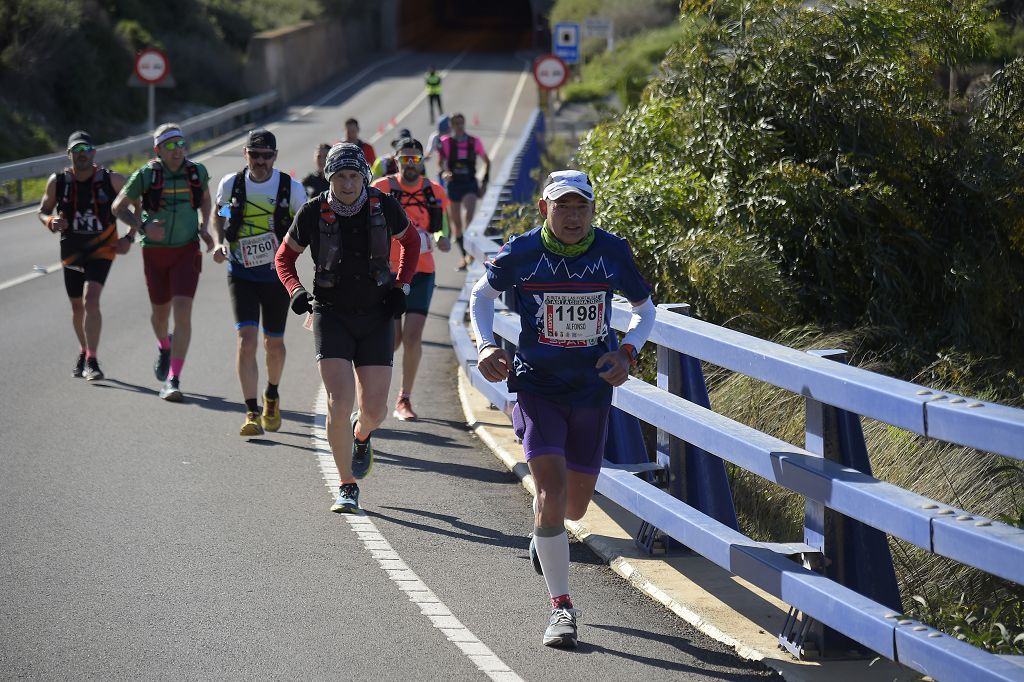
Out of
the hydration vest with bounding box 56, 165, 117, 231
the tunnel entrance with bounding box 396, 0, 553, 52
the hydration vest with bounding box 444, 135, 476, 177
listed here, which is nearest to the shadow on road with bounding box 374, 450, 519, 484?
the hydration vest with bounding box 56, 165, 117, 231

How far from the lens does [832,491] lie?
5.23 m

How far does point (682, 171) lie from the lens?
11992 mm

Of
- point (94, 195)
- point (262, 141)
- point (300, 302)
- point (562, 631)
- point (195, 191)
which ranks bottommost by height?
point (562, 631)

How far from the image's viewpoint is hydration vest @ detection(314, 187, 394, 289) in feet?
25.5

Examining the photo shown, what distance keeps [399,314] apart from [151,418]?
3.31 m

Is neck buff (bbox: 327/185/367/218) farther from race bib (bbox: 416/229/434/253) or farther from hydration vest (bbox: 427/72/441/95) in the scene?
hydration vest (bbox: 427/72/441/95)

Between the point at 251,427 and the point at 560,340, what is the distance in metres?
4.39

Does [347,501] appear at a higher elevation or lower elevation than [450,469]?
higher

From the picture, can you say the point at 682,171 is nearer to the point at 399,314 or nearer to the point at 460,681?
the point at 399,314

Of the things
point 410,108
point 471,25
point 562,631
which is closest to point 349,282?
point 562,631

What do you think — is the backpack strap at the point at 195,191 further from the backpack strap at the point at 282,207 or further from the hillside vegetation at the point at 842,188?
the hillside vegetation at the point at 842,188

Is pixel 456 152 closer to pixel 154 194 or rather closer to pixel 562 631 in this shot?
pixel 154 194

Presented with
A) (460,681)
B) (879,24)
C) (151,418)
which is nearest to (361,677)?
(460,681)

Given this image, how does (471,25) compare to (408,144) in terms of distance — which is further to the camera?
(471,25)
